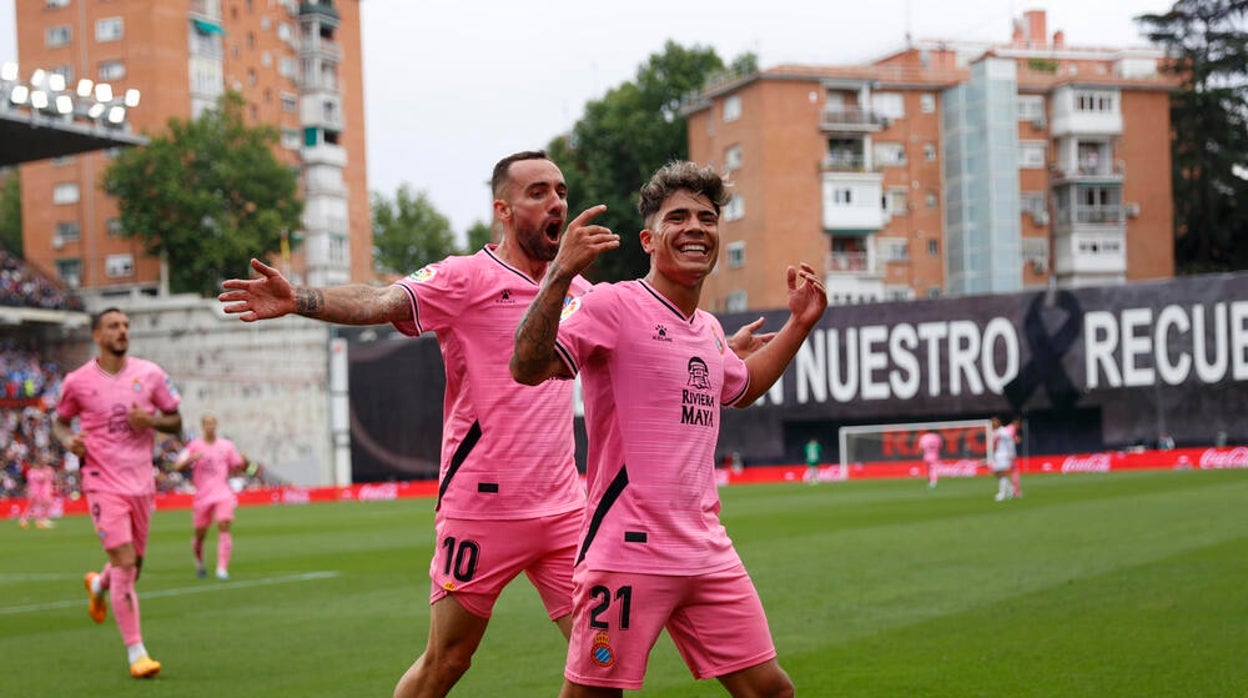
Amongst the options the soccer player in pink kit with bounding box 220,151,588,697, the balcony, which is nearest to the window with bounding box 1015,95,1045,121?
the balcony

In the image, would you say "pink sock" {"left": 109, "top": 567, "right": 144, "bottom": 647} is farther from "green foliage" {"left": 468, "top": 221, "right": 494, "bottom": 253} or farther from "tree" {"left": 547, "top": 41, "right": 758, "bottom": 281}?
"green foliage" {"left": 468, "top": 221, "right": 494, "bottom": 253}

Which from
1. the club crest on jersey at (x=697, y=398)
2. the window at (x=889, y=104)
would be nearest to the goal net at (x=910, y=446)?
the window at (x=889, y=104)

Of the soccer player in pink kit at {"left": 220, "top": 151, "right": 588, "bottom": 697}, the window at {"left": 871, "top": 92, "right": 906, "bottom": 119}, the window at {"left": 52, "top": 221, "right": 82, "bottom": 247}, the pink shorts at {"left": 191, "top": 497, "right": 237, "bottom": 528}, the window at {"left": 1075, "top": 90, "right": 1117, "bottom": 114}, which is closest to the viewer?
the soccer player in pink kit at {"left": 220, "top": 151, "right": 588, "bottom": 697}

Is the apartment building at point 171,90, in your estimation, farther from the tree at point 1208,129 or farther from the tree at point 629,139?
the tree at point 1208,129

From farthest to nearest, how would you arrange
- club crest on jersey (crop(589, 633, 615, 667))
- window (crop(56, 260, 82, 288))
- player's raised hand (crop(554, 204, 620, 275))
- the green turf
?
window (crop(56, 260, 82, 288)) < the green turf < club crest on jersey (crop(589, 633, 615, 667)) < player's raised hand (crop(554, 204, 620, 275))

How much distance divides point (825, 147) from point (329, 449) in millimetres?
26709

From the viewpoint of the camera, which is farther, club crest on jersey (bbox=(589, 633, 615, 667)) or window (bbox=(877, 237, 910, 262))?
window (bbox=(877, 237, 910, 262))

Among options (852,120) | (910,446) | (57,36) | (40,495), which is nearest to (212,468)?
(40,495)

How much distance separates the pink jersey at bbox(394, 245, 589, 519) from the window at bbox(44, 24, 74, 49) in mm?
76893

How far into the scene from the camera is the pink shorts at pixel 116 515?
1121cm

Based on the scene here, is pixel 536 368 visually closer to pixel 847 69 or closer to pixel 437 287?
pixel 437 287

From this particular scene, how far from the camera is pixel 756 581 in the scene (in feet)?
53.3

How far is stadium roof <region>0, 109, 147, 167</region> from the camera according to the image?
4688 centimetres

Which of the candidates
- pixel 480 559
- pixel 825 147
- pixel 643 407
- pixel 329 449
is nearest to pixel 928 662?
pixel 480 559
